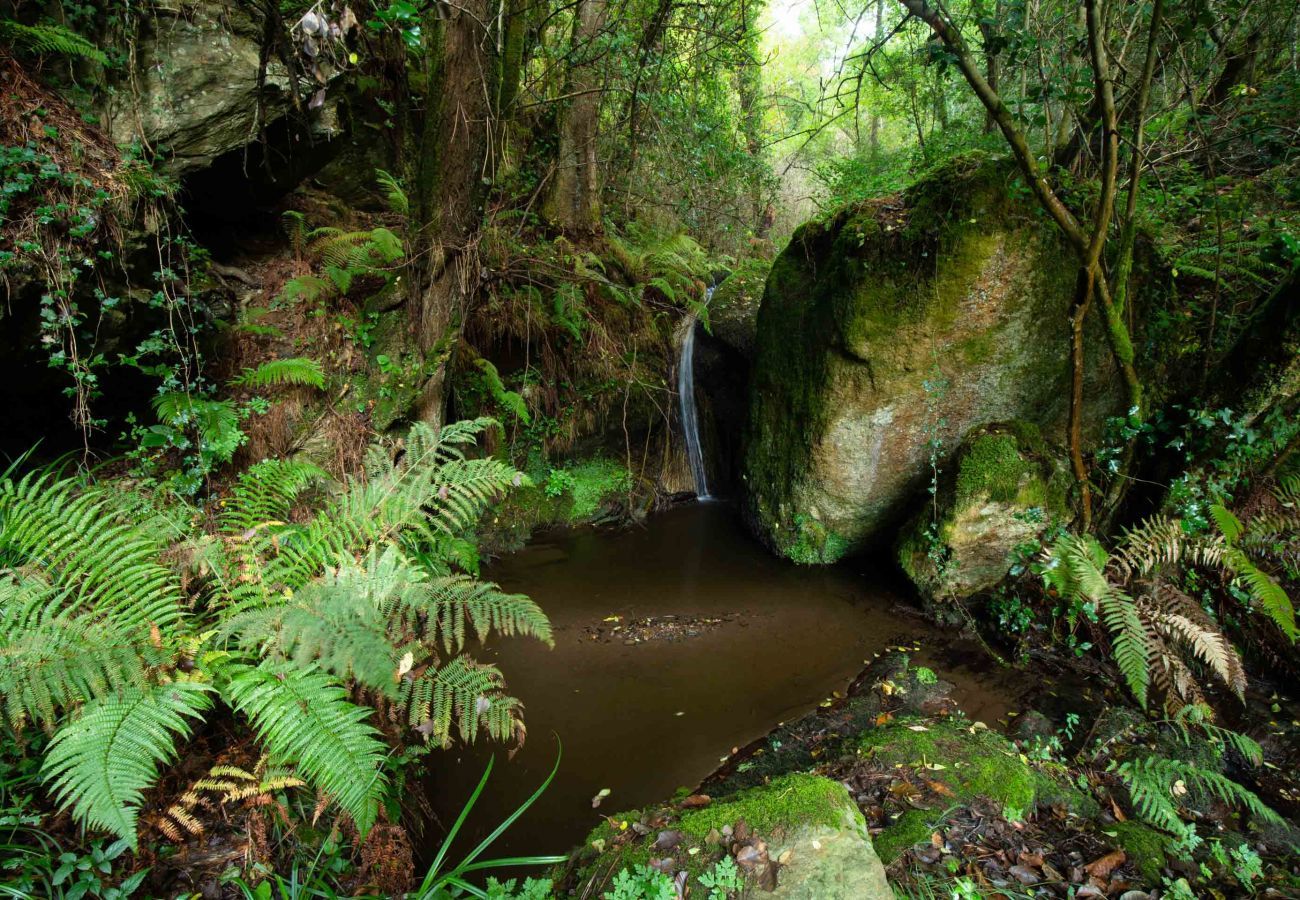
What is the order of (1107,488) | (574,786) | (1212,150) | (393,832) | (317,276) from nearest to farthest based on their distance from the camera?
(393,832)
(574,786)
(1212,150)
(1107,488)
(317,276)

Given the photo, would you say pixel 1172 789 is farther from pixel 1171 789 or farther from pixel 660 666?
pixel 660 666

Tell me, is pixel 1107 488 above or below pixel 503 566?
above

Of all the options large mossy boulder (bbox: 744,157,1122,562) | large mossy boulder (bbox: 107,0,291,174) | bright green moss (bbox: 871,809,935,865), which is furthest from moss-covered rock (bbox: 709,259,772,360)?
bright green moss (bbox: 871,809,935,865)

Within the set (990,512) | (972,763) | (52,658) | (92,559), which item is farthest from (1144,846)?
(92,559)

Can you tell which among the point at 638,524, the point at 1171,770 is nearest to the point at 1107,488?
the point at 1171,770

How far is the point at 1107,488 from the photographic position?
4145 mm

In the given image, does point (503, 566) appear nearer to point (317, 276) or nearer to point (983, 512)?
point (317, 276)

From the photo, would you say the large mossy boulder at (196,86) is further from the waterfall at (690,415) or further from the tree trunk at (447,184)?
the waterfall at (690,415)

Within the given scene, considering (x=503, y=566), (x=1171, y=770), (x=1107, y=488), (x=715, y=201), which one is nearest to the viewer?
(x=1171, y=770)

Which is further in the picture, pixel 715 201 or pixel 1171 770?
pixel 715 201

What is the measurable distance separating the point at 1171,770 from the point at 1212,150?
12.4ft

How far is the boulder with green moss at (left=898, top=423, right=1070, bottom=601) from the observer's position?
13.5 ft

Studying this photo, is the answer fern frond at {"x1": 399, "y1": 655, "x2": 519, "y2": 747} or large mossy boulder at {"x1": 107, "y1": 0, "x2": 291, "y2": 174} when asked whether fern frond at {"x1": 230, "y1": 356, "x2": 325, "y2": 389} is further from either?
fern frond at {"x1": 399, "y1": 655, "x2": 519, "y2": 747}

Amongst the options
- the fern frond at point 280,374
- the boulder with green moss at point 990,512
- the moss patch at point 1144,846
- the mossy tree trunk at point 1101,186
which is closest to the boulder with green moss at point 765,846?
the moss patch at point 1144,846
